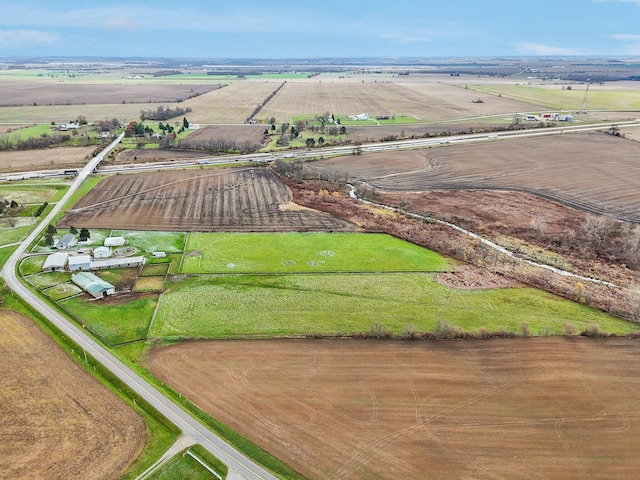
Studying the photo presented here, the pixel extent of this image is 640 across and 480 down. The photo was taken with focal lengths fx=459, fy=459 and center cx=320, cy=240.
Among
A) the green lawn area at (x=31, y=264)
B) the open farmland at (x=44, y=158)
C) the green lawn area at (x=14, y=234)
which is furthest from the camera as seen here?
the open farmland at (x=44, y=158)

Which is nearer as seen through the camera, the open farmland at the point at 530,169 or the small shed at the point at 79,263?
the small shed at the point at 79,263

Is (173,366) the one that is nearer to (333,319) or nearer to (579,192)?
(333,319)

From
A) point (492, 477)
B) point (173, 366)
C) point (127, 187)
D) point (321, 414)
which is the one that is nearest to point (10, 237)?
point (127, 187)

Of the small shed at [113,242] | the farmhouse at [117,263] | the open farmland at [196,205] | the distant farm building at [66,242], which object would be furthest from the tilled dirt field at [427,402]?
the open farmland at [196,205]

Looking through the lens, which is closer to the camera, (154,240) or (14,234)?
(154,240)

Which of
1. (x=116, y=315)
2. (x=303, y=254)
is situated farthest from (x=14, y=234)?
(x=303, y=254)

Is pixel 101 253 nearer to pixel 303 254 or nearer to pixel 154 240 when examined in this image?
pixel 154 240

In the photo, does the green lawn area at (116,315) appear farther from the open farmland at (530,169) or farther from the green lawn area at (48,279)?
the open farmland at (530,169)

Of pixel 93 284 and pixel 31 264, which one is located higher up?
pixel 93 284
